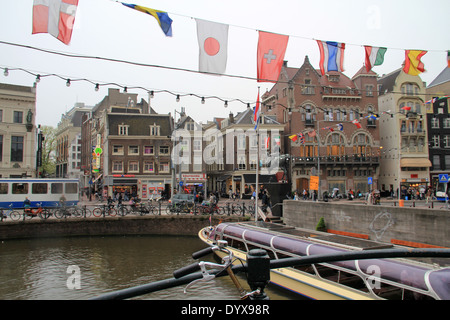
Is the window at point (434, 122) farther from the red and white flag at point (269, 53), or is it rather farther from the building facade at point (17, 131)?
the building facade at point (17, 131)

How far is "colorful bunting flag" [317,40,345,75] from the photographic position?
46.2 feet

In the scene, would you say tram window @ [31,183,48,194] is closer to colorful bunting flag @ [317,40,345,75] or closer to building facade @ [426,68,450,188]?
colorful bunting flag @ [317,40,345,75]

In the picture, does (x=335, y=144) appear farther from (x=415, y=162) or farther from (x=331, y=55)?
(x=331, y=55)

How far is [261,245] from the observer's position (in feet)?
45.6

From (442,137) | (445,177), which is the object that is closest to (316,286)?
(445,177)

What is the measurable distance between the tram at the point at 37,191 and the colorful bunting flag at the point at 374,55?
30.5 meters

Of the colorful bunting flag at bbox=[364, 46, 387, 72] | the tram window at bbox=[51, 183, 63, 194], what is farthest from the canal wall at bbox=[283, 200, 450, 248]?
the tram window at bbox=[51, 183, 63, 194]

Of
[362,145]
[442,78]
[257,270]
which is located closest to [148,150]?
[362,145]

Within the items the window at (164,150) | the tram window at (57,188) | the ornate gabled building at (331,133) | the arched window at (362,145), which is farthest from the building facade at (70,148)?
the arched window at (362,145)

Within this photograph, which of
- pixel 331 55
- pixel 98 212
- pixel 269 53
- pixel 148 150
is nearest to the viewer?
pixel 269 53

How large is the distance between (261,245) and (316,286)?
11.1 ft

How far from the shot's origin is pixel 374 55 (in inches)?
576

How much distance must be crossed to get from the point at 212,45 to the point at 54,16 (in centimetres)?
466
